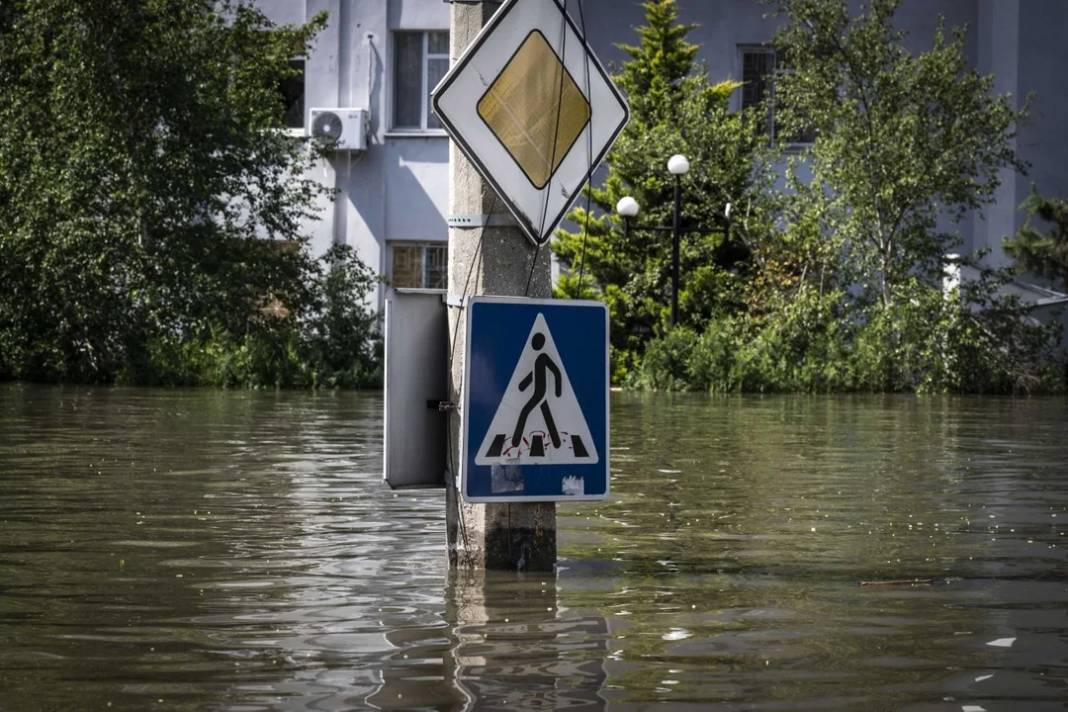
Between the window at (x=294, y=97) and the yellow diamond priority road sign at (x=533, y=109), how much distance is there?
117 ft

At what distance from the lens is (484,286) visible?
7.70m

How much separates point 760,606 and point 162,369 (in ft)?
87.9

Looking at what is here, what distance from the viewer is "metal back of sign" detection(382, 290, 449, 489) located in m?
7.80

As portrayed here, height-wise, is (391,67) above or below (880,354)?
above

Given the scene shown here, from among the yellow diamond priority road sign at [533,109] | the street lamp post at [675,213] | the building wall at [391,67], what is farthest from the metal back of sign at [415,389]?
the building wall at [391,67]

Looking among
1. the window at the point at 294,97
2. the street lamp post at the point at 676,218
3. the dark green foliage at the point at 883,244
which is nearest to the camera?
the dark green foliage at the point at 883,244

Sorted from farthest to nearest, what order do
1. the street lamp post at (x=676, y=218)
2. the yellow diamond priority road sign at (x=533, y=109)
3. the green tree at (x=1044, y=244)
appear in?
1. the street lamp post at (x=676, y=218)
2. the green tree at (x=1044, y=244)
3. the yellow diamond priority road sign at (x=533, y=109)

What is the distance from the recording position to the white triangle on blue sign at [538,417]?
24.6 ft

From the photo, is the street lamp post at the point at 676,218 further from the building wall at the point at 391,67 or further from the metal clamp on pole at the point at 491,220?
the metal clamp on pole at the point at 491,220

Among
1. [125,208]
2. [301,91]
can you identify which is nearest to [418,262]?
[301,91]

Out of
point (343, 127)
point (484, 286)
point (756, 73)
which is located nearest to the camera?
point (484, 286)

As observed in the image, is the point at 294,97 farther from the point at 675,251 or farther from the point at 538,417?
the point at 538,417

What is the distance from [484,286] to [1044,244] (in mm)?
28667

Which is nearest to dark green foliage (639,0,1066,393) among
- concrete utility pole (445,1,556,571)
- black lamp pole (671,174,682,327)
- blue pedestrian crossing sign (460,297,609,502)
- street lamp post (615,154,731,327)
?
black lamp pole (671,174,682,327)
